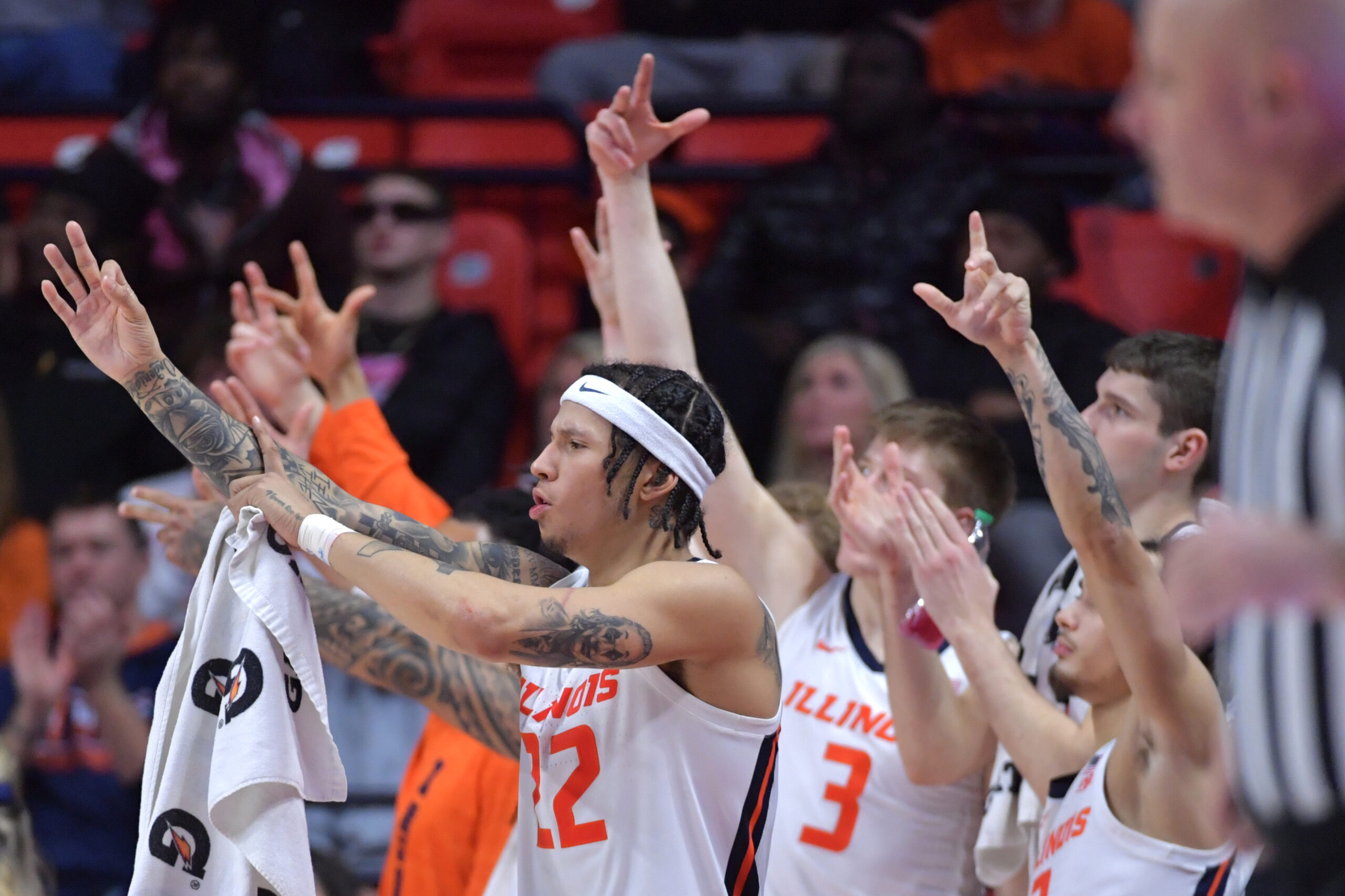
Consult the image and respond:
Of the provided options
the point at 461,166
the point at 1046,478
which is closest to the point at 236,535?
the point at 1046,478

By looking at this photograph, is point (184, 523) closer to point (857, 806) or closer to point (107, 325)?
point (107, 325)

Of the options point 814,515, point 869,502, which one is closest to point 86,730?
point 814,515

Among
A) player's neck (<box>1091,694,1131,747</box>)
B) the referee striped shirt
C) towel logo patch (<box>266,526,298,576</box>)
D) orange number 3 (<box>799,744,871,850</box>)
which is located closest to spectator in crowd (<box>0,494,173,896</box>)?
towel logo patch (<box>266,526,298,576</box>)

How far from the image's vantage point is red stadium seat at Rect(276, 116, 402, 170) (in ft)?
25.7

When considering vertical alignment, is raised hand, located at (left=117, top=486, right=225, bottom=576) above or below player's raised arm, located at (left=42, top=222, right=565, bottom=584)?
below

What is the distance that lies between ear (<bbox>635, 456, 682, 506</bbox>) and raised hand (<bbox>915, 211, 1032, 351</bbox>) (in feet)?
2.00

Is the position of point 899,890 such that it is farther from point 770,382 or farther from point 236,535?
point 770,382

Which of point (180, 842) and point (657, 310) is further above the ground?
point (657, 310)

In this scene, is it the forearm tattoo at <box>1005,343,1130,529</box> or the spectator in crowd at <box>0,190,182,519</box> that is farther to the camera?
the spectator in crowd at <box>0,190,182,519</box>

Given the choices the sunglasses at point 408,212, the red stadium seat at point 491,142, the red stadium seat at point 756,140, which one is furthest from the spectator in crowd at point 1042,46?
the sunglasses at point 408,212

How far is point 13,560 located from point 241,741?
3988 mm

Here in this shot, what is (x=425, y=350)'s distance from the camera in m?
6.84

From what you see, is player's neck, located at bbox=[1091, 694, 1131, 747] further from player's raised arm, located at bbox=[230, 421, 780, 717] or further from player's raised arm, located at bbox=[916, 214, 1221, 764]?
player's raised arm, located at bbox=[230, 421, 780, 717]

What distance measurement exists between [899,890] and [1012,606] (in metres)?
Result: 1.69
